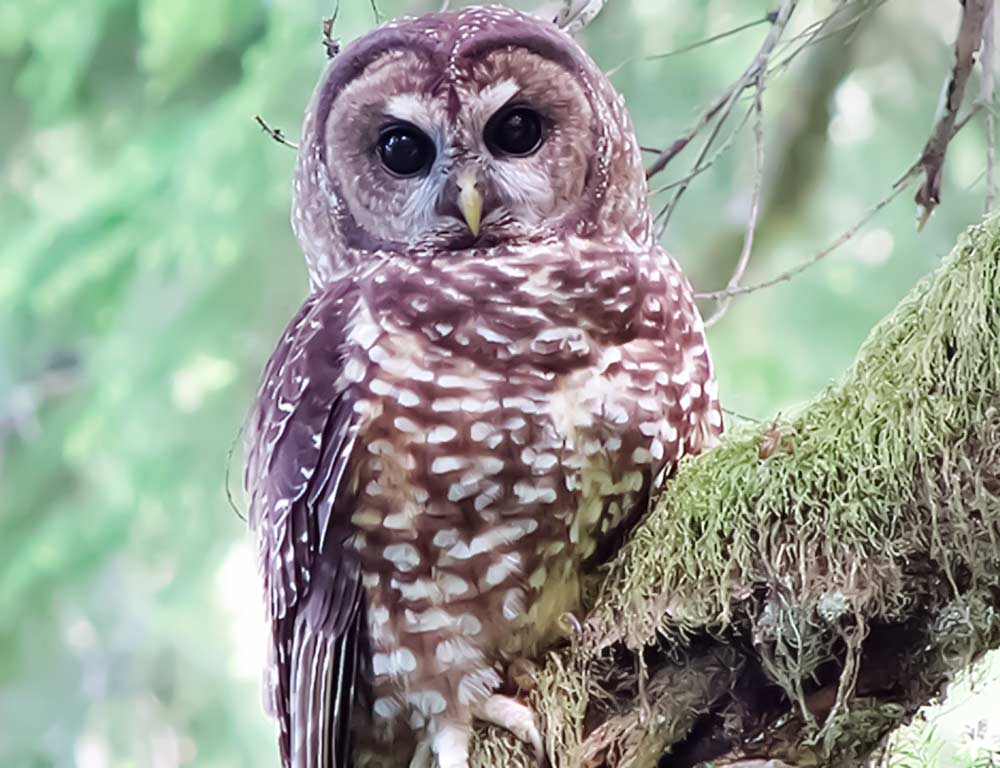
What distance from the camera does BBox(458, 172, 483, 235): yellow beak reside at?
1.65 m

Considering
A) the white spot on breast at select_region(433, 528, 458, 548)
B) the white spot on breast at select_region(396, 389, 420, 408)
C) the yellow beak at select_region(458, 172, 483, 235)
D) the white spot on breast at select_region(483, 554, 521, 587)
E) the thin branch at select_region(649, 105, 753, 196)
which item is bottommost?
the white spot on breast at select_region(483, 554, 521, 587)

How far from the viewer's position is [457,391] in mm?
1519

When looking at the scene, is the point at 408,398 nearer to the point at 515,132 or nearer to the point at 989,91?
the point at 515,132

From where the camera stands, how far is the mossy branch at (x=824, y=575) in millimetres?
1219

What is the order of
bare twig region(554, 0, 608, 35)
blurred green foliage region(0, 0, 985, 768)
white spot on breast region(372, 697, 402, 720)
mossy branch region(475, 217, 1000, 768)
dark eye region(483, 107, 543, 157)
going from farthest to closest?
1. blurred green foliage region(0, 0, 985, 768)
2. bare twig region(554, 0, 608, 35)
3. dark eye region(483, 107, 543, 157)
4. white spot on breast region(372, 697, 402, 720)
5. mossy branch region(475, 217, 1000, 768)

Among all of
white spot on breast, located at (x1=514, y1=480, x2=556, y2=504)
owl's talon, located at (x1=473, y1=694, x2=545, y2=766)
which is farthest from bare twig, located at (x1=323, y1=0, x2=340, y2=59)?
owl's talon, located at (x1=473, y1=694, x2=545, y2=766)

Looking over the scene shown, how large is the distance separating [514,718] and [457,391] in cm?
41

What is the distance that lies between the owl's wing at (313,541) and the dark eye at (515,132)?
300 millimetres

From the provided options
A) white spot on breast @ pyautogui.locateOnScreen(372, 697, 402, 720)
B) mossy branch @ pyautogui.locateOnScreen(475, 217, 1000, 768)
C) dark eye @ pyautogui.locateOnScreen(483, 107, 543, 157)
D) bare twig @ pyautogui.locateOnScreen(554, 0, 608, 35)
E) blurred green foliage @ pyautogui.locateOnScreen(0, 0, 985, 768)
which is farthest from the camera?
blurred green foliage @ pyautogui.locateOnScreen(0, 0, 985, 768)

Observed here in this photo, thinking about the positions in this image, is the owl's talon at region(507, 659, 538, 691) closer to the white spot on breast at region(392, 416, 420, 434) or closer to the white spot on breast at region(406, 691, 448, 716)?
the white spot on breast at region(406, 691, 448, 716)

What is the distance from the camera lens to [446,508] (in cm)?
151

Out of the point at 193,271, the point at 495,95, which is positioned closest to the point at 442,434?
the point at 495,95

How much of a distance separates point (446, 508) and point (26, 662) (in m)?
2.63

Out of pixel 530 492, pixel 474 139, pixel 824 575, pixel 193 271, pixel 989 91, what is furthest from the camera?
pixel 193 271
